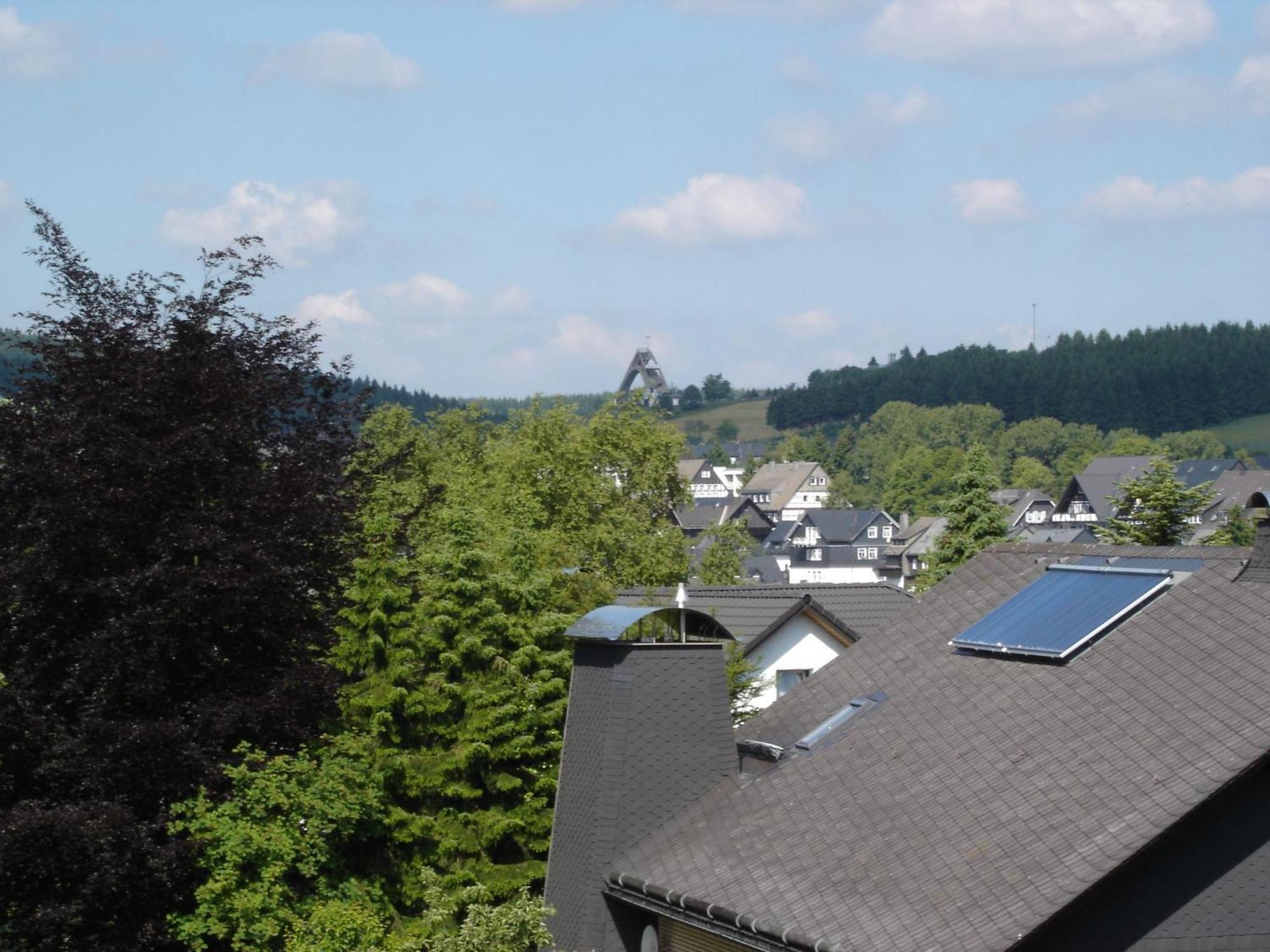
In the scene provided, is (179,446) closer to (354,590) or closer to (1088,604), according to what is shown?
(354,590)

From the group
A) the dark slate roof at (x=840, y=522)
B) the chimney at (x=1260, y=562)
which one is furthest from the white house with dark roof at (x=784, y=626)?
the dark slate roof at (x=840, y=522)

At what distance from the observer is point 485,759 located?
20.0 meters

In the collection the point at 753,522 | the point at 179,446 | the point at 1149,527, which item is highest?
the point at 179,446

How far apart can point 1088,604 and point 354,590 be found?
918cm

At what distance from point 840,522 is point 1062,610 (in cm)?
15106

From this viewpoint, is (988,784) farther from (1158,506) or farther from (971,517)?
(971,517)

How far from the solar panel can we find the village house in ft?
0.11

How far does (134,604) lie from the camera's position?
704 inches

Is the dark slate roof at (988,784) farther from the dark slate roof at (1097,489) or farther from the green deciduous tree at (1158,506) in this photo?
the dark slate roof at (1097,489)

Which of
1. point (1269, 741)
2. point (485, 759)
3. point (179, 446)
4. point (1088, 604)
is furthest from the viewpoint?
point (485, 759)

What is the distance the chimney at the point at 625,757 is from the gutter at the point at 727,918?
1.90 ft

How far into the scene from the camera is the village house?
12117mm

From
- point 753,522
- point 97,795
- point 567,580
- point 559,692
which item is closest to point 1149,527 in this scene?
point 567,580

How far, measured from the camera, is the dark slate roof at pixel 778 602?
32.8 meters
